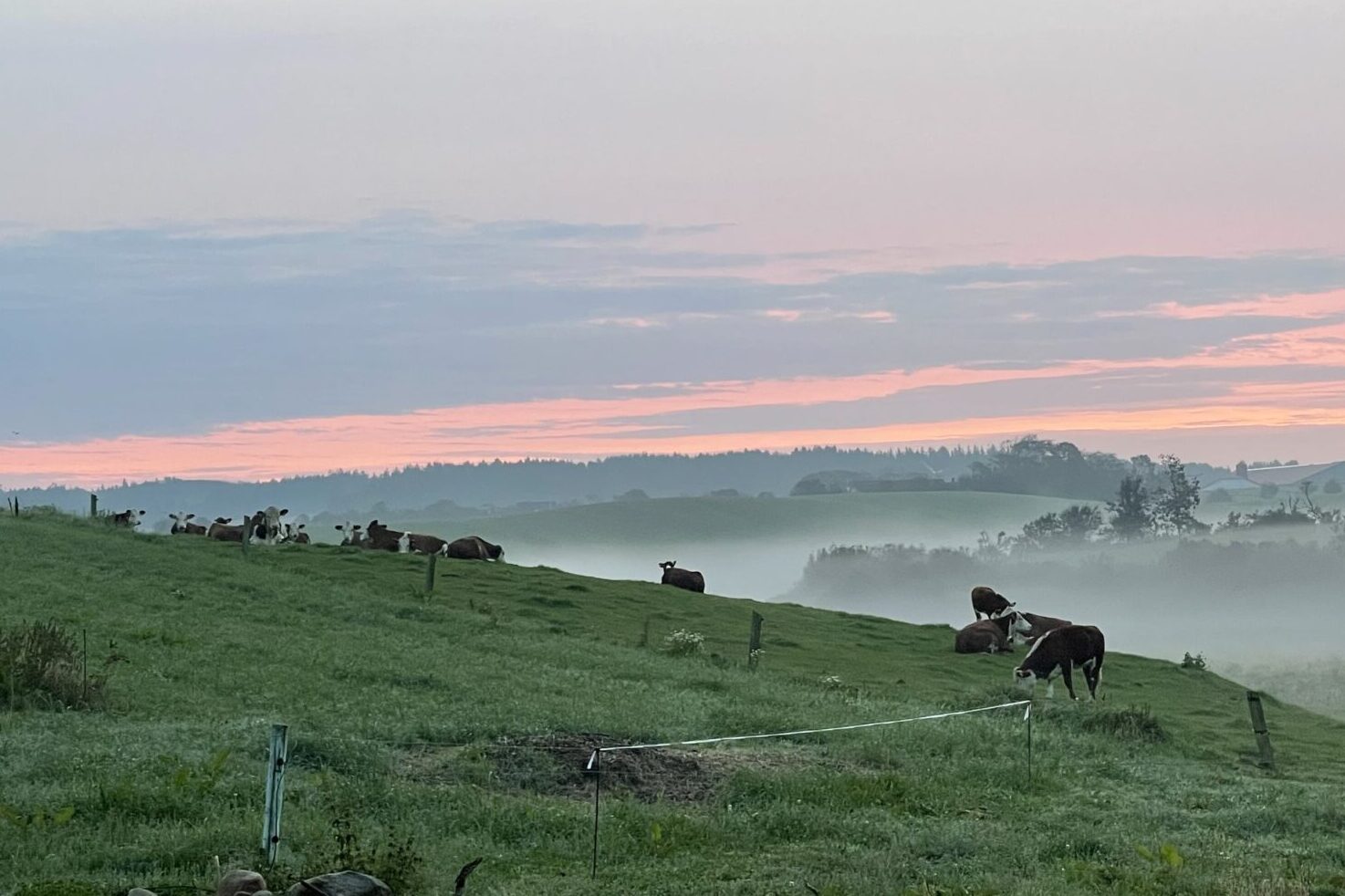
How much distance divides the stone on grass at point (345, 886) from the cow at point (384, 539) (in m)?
52.6

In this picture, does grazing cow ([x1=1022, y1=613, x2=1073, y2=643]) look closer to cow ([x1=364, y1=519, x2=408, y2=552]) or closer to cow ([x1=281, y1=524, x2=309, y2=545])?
cow ([x1=364, y1=519, x2=408, y2=552])

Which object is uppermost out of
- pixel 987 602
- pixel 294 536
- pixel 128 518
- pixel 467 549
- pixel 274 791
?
pixel 128 518

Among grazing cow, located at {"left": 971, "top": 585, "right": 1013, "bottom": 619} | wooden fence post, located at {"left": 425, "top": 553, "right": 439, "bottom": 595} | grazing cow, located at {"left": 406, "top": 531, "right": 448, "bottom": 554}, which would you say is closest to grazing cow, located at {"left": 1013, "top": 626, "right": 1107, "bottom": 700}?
wooden fence post, located at {"left": 425, "top": 553, "right": 439, "bottom": 595}

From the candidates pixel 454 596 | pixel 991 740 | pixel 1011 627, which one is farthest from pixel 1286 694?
pixel 991 740

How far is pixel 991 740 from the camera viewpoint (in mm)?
22734

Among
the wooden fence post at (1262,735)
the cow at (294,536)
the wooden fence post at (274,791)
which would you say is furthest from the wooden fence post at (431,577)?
the wooden fence post at (274,791)

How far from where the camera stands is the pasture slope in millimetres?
12992

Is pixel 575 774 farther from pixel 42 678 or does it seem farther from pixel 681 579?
pixel 681 579

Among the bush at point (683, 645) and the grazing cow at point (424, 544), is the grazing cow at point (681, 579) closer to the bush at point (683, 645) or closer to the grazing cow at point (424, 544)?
the grazing cow at point (424, 544)

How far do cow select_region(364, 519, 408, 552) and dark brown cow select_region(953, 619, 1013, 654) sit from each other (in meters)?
26.1

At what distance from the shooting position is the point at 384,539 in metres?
63.5

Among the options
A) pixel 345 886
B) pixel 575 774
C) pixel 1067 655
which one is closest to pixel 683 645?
pixel 1067 655

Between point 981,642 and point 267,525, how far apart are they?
31.1 m

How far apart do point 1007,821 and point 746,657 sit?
73.2 feet
